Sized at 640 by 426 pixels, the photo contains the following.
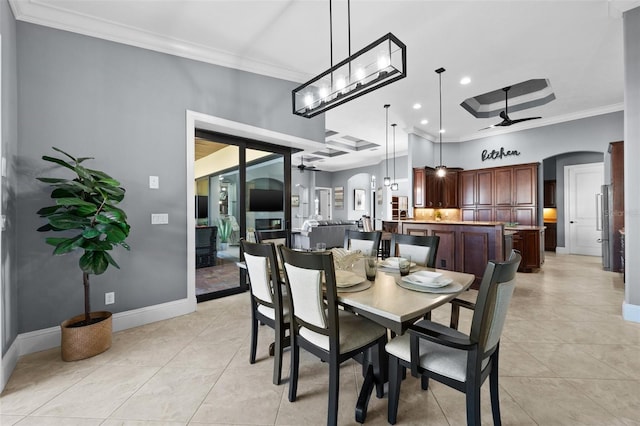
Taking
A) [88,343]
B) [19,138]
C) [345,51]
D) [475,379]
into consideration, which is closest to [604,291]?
[475,379]

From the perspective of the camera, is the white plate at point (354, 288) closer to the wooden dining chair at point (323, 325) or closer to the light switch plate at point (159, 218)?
the wooden dining chair at point (323, 325)

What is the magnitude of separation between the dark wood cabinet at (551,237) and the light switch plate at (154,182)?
380 inches

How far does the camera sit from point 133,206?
2.86 meters

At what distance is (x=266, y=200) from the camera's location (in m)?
4.45

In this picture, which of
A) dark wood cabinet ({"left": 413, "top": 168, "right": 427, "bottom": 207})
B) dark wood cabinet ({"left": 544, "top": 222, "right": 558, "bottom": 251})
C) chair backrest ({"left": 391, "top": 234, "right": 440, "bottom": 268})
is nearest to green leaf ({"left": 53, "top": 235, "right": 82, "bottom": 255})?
chair backrest ({"left": 391, "top": 234, "right": 440, "bottom": 268})

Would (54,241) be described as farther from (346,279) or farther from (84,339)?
(346,279)

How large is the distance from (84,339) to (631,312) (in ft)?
17.1

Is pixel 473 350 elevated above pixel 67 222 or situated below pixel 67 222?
below

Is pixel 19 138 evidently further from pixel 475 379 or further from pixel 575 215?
pixel 575 215

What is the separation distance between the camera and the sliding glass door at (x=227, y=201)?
153 inches

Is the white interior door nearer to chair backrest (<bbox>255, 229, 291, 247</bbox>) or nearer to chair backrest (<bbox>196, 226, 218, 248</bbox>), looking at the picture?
chair backrest (<bbox>255, 229, 291, 247</bbox>)

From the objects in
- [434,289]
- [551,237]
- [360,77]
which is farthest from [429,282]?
[551,237]

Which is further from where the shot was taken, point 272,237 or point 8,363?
point 272,237

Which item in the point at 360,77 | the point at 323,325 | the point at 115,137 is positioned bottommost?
the point at 323,325
